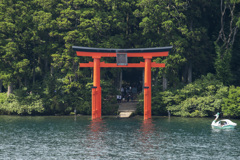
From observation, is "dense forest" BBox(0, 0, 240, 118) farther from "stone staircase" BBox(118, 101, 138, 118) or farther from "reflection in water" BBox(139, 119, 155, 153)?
→ "reflection in water" BBox(139, 119, 155, 153)

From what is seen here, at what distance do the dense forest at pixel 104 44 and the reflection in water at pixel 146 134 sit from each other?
21.0 ft

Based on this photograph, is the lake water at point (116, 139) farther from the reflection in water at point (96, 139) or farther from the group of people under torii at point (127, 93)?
the group of people under torii at point (127, 93)

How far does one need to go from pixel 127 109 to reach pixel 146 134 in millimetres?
13977

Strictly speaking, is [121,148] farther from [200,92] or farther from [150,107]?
[200,92]

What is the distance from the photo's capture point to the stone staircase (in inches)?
1927

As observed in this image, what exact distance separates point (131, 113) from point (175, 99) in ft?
15.8

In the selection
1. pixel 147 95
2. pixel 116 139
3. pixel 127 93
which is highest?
pixel 127 93

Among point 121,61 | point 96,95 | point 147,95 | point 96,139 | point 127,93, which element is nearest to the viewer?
point 96,139

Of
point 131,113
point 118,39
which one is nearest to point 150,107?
point 131,113

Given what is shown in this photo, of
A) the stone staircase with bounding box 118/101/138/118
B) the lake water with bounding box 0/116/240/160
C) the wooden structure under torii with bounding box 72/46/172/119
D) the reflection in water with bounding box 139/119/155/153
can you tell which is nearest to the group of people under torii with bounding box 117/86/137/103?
the stone staircase with bounding box 118/101/138/118

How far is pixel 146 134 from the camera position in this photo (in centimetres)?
3722

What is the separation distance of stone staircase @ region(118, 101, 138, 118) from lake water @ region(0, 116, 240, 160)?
1987 millimetres

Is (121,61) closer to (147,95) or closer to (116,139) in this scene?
(147,95)

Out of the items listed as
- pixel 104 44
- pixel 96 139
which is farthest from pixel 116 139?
pixel 104 44
